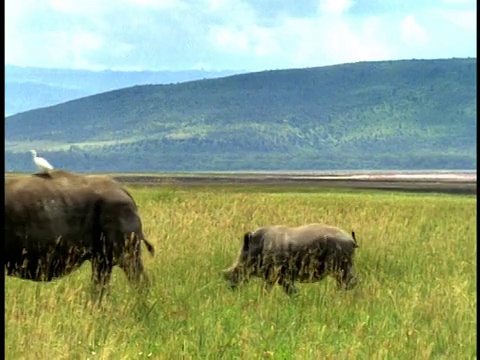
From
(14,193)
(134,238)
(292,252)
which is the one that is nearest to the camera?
(14,193)

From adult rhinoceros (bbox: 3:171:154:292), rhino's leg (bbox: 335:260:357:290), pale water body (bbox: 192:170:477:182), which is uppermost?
adult rhinoceros (bbox: 3:171:154:292)

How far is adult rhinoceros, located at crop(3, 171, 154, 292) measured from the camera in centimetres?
838

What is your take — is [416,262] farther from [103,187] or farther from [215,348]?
[215,348]

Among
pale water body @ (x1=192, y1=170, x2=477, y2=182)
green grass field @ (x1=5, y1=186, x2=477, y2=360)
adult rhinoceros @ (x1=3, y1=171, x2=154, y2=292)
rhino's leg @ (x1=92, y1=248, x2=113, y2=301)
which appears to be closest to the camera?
green grass field @ (x1=5, y1=186, x2=477, y2=360)

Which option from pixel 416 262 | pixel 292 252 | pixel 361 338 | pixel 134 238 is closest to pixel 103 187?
pixel 134 238

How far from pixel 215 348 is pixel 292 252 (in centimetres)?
308

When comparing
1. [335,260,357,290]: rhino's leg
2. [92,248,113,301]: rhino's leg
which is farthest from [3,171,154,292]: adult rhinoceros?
[335,260,357,290]: rhino's leg

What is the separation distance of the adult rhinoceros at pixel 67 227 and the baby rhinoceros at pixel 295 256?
1.24 metres

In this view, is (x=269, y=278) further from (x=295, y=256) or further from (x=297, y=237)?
(x=297, y=237)

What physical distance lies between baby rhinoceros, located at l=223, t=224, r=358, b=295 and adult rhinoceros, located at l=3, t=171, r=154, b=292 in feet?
4.07

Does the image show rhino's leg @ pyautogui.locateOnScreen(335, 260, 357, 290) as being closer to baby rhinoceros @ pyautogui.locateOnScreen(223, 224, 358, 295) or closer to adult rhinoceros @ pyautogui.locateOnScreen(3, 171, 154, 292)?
baby rhinoceros @ pyautogui.locateOnScreen(223, 224, 358, 295)

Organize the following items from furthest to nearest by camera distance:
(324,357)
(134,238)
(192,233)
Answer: (192,233) → (134,238) → (324,357)

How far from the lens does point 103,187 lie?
8852 millimetres

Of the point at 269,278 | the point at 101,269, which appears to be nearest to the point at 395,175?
the point at 269,278
